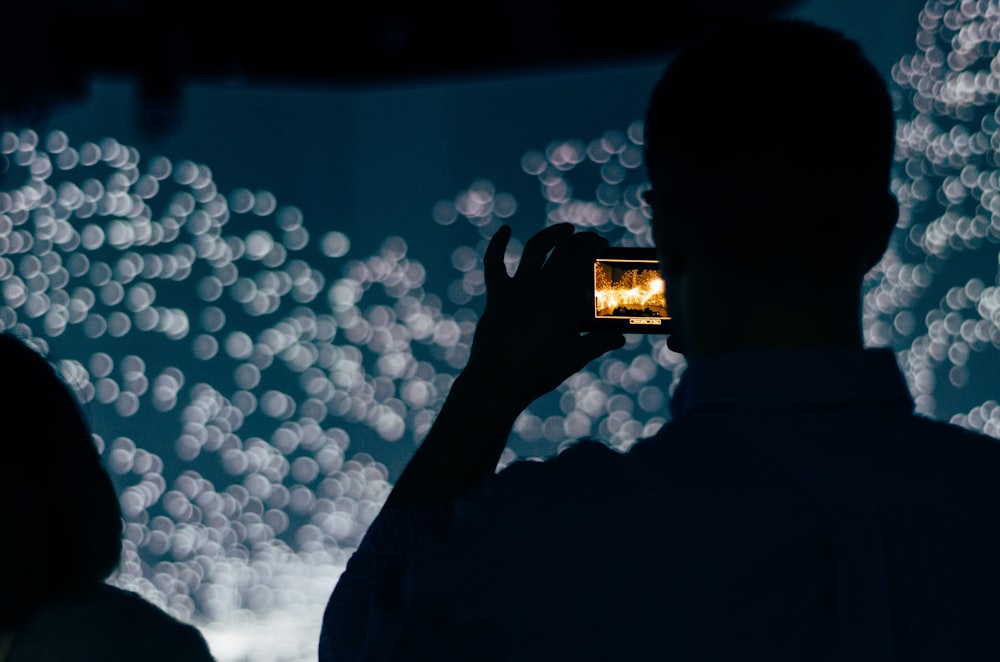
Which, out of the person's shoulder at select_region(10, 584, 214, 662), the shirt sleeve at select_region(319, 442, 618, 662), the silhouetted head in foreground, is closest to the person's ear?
the silhouetted head in foreground

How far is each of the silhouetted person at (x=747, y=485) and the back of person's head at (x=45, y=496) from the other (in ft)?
1.54

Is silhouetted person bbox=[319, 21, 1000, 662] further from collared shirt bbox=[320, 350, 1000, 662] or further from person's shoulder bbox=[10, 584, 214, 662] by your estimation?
person's shoulder bbox=[10, 584, 214, 662]

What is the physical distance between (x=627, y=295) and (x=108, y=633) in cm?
56

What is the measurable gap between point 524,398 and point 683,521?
0.50 ft

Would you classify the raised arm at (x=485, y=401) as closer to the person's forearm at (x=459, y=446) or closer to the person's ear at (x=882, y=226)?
the person's forearm at (x=459, y=446)

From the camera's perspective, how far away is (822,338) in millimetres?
467

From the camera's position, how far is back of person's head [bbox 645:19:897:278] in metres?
0.46

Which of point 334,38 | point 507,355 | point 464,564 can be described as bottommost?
point 464,564

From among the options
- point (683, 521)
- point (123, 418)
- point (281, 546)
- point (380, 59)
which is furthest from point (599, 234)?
point (281, 546)

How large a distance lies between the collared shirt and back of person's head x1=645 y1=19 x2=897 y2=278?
98mm

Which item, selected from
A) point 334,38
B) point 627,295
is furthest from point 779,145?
point 334,38

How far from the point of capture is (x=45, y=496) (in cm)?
87

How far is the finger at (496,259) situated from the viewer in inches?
24.1

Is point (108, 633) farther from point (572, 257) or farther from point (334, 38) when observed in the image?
point (334, 38)
